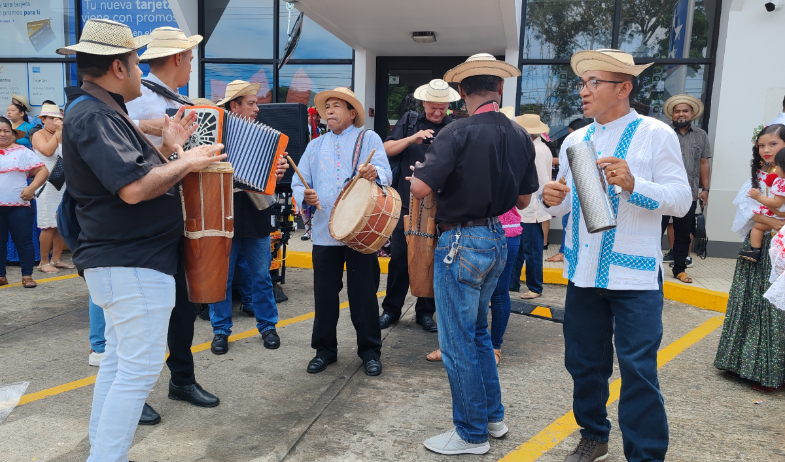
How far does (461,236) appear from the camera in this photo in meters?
3.10

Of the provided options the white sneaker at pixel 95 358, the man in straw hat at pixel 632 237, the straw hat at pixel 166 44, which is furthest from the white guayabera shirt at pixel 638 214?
the white sneaker at pixel 95 358

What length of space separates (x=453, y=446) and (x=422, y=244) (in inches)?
44.4

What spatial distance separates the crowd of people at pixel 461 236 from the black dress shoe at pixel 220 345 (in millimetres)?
806

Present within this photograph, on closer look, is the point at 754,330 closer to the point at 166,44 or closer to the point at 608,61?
the point at 608,61

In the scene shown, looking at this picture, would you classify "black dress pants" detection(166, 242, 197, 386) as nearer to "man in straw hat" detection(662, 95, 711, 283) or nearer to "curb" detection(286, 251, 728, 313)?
"curb" detection(286, 251, 728, 313)

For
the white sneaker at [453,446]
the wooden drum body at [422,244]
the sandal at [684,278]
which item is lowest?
the white sneaker at [453,446]

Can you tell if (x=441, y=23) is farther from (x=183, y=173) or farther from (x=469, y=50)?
(x=183, y=173)

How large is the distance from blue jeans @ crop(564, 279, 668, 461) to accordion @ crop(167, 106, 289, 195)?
6.33 feet

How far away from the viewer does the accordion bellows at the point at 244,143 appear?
326 centimetres

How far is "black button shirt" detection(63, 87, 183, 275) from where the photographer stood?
2428 millimetres

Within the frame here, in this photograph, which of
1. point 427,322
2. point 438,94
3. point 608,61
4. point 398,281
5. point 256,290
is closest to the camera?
point 608,61

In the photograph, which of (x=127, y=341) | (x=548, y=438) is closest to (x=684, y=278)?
(x=548, y=438)

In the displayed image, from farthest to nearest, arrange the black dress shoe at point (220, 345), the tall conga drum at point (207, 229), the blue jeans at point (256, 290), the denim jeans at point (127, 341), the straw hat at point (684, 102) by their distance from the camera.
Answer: the straw hat at point (684, 102), the blue jeans at point (256, 290), the black dress shoe at point (220, 345), the tall conga drum at point (207, 229), the denim jeans at point (127, 341)

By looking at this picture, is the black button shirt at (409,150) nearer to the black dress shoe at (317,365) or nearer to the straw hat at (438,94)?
the straw hat at (438,94)
